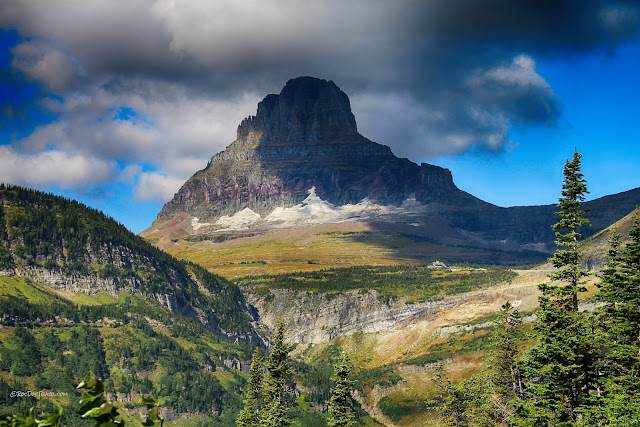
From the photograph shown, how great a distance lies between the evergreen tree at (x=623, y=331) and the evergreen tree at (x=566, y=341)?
155cm

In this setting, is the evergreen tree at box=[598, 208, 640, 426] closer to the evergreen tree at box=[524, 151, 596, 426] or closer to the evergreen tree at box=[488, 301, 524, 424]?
the evergreen tree at box=[524, 151, 596, 426]

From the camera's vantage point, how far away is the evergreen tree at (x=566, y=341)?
168ft

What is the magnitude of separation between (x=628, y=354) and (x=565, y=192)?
13630 millimetres

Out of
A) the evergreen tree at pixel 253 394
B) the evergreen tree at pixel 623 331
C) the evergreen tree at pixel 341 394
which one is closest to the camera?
the evergreen tree at pixel 623 331

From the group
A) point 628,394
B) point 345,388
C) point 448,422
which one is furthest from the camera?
point 448,422

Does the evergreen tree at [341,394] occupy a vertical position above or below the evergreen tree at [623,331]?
below

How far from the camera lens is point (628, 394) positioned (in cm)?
4959

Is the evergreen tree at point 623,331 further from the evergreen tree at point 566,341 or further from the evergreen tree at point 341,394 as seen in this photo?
the evergreen tree at point 341,394

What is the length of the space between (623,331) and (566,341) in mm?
4315

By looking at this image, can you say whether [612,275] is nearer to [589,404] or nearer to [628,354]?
[628,354]

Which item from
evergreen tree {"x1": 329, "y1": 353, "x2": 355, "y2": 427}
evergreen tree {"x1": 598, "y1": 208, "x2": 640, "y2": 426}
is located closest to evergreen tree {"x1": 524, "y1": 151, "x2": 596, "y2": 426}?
evergreen tree {"x1": 598, "y1": 208, "x2": 640, "y2": 426}

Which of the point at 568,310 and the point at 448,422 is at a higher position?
the point at 568,310

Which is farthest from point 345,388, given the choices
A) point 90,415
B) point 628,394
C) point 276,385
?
point 90,415

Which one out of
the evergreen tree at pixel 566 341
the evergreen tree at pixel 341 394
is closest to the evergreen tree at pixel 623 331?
the evergreen tree at pixel 566 341
